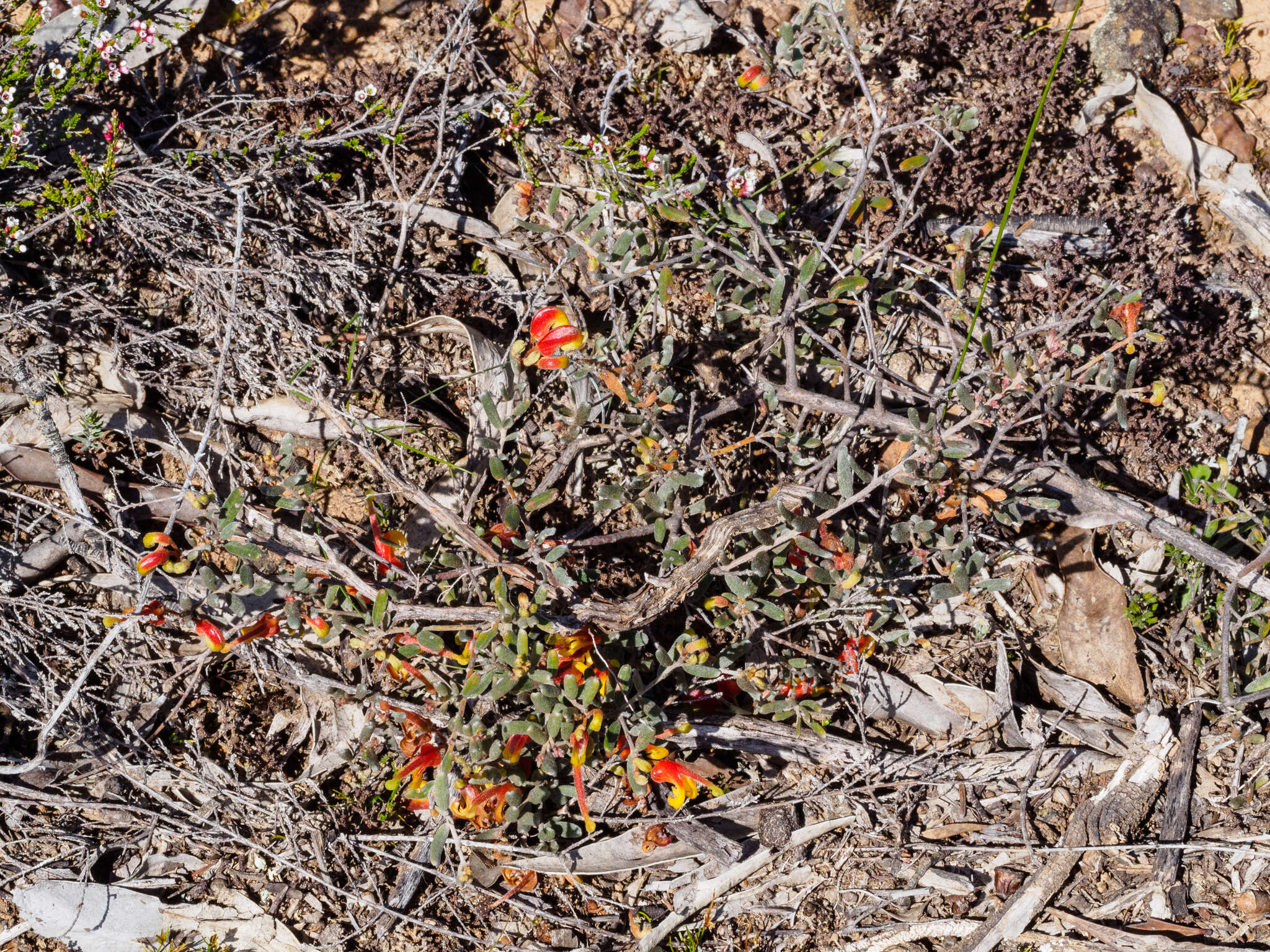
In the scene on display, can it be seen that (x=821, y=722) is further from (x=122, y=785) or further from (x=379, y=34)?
(x=379, y=34)

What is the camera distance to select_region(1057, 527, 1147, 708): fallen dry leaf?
3387 millimetres

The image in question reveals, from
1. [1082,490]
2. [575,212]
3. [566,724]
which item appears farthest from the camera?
[575,212]

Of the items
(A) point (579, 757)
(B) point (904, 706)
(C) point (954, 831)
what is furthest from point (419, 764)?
(C) point (954, 831)

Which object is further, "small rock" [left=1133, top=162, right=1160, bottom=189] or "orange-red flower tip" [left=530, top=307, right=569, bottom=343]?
"small rock" [left=1133, top=162, right=1160, bottom=189]

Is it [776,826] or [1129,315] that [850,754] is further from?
[1129,315]

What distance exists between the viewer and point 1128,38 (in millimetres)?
3770

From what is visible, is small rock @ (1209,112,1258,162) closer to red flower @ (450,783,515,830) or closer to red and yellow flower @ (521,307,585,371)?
red and yellow flower @ (521,307,585,371)

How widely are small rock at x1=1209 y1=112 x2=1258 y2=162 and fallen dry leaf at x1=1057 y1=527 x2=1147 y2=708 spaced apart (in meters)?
1.76

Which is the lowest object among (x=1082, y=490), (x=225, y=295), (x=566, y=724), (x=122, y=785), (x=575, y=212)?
(x=122, y=785)

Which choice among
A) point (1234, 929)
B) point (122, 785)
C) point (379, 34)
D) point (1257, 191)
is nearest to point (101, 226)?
point (379, 34)

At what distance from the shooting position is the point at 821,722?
3.30 m

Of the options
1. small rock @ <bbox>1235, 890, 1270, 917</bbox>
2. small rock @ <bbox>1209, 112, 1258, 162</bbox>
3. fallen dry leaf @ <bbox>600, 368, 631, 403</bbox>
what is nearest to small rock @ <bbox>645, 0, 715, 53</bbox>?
fallen dry leaf @ <bbox>600, 368, 631, 403</bbox>

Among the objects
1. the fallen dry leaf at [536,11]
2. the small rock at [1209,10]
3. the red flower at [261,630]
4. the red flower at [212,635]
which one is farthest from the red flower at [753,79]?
the red flower at [212,635]

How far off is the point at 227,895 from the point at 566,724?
1.53 m
